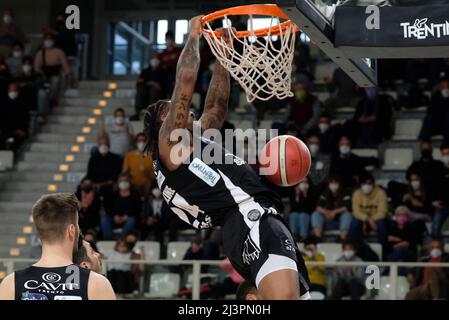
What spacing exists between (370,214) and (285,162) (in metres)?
7.18

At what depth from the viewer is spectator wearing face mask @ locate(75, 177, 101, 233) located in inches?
577

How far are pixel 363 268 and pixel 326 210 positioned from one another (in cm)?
209

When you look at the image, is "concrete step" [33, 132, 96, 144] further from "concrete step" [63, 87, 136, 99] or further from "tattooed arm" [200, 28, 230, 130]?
"tattooed arm" [200, 28, 230, 130]

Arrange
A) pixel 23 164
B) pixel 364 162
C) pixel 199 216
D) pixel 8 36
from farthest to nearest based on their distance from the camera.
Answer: pixel 8 36
pixel 23 164
pixel 364 162
pixel 199 216

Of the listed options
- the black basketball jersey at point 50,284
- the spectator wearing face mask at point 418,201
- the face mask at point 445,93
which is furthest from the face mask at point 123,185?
the black basketball jersey at point 50,284

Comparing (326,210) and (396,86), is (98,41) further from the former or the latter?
(326,210)

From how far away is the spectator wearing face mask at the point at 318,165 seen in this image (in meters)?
14.5

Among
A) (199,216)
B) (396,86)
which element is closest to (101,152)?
(396,86)

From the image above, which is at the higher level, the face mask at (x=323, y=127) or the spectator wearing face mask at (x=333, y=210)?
the face mask at (x=323, y=127)

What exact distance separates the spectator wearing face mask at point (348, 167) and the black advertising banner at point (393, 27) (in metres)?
7.30

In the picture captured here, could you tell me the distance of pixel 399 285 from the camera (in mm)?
11969

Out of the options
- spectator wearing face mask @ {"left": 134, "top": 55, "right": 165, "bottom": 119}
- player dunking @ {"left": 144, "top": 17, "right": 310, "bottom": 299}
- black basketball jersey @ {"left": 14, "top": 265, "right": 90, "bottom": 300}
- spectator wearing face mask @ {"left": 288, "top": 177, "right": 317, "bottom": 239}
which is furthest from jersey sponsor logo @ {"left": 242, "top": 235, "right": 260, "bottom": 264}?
spectator wearing face mask @ {"left": 134, "top": 55, "right": 165, "bottom": 119}

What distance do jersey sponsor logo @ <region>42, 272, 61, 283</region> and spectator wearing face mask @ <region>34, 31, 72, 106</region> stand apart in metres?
13.8

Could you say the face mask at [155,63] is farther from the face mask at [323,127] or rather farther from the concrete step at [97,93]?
the face mask at [323,127]
